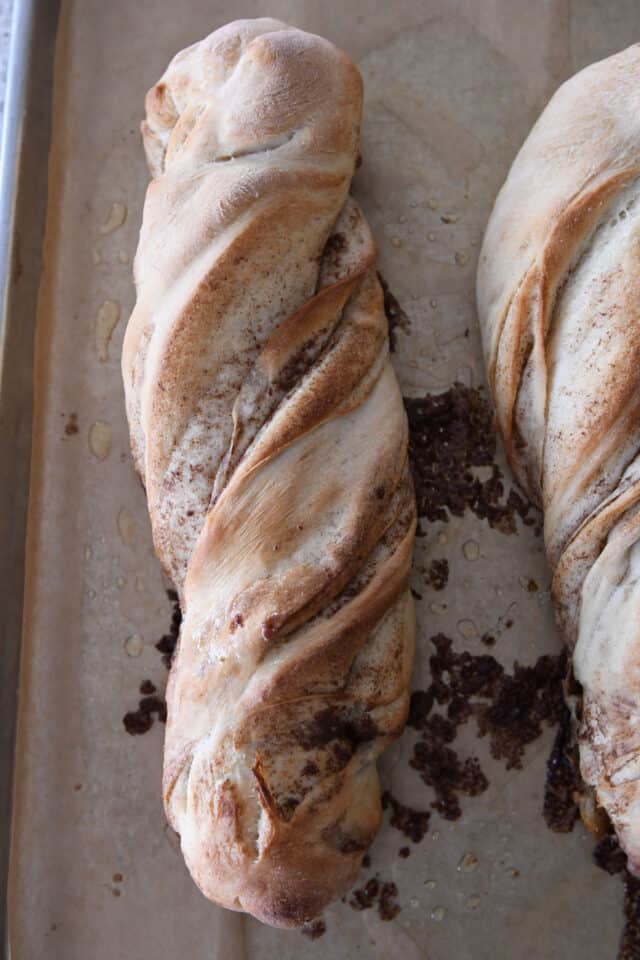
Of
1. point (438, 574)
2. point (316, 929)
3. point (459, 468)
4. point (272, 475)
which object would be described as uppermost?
point (272, 475)

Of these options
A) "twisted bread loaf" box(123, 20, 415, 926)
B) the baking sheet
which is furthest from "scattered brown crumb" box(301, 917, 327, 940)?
"twisted bread loaf" box(123, 20, 415, 926)

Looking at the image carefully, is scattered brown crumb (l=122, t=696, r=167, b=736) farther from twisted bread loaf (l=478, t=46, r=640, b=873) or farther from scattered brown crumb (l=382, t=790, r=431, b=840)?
twisted bread loaf (l=478, t=46, r=640, b=873)

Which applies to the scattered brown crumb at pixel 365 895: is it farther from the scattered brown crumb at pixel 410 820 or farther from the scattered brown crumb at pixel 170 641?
the scattered brown crumb at pixel 170 641

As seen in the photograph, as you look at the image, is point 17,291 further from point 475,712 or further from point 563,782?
point 563,782

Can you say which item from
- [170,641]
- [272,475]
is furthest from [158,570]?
[272,475]

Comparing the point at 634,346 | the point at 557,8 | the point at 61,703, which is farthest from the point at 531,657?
the point at 557,8

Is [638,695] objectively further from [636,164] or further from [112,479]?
[112,479]
